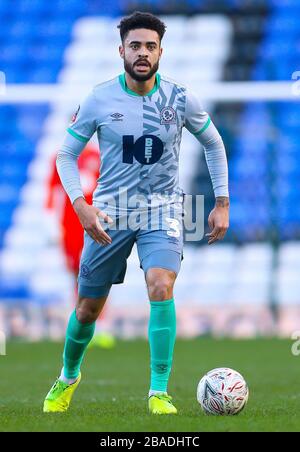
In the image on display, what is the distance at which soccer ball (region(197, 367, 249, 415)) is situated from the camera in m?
5.17

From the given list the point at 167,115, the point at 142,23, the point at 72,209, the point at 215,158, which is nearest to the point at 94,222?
the point at 167,115

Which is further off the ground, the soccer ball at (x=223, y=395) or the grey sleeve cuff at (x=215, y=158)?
the grey sleeve cuff at (x=215, y=158)

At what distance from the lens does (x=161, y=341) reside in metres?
5.30

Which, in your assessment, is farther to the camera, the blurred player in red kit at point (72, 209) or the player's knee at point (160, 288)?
the blurred player in red kit at point (72, 209)

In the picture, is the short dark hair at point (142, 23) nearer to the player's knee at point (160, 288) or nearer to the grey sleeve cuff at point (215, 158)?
the grey sleeve cuff at point (215, 158)

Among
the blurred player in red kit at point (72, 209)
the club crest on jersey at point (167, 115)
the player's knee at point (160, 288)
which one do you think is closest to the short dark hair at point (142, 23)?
the club crest on jersey at point (167, 115)

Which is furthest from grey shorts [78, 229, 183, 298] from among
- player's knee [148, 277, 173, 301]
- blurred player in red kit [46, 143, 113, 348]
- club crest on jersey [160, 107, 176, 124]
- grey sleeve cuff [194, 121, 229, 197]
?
blurred player in red kit [46, 143, 113, 348]

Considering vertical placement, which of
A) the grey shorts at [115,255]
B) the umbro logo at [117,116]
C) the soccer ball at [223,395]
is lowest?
the soccer ball at [223,395]

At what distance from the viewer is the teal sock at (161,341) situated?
5297mm

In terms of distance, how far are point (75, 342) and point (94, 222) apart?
706 millimetres

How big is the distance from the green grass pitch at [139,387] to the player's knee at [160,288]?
541mm

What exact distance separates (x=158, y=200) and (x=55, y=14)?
1302cm
